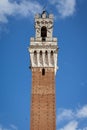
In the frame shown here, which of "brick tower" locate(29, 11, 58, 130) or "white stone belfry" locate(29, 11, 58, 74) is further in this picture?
"white stone belfry" locate(29, 11, 58, 74)

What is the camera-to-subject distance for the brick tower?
1235 inches

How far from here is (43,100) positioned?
1270 inches

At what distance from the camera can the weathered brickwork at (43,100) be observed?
102ft

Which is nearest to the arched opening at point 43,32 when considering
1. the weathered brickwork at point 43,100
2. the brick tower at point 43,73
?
the brick tower at point 43,73

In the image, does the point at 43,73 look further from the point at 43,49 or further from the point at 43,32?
the point at 43,32

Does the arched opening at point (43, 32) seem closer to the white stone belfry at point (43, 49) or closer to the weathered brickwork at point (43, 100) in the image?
the white stone belfry at point (43, 49)

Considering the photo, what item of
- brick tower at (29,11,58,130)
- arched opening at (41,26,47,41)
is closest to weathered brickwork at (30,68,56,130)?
brick tower at (29,11,58,130)

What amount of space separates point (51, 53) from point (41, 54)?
2.83ft

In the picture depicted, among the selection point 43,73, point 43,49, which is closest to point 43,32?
point 43,49

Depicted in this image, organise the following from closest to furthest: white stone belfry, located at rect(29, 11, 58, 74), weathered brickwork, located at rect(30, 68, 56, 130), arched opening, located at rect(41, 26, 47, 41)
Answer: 1. weathered brickwork, located at rect(30, 68, 56, 130)
2. white stone belfry, located at rect(29, 11, 58, 74)
3. arched opening, located at rect(41, 26, 47, 41)

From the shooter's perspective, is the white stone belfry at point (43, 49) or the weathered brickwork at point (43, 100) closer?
the weathered brickwork at point (43, 100)

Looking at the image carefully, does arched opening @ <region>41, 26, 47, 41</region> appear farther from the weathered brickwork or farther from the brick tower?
the weathered brickwork

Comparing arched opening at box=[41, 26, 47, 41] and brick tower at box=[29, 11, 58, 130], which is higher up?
arched opening at box=[41, 26, 47, 41]

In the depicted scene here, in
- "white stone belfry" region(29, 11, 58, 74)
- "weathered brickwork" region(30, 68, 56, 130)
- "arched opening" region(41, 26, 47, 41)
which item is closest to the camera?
"weathered brickwork" region(30, 68, 56, 130)
